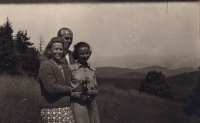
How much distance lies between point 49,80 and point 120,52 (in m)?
3.34

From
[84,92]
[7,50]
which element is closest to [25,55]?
[7,50]

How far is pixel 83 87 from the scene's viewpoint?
10.1ft

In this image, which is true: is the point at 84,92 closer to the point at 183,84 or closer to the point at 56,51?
the point at 56,51

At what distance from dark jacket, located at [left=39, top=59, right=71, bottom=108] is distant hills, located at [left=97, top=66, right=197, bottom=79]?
3.03 metres

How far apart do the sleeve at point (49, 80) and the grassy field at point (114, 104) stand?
2.60 metres

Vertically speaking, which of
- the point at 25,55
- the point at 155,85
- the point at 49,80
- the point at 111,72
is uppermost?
the point at 25,55

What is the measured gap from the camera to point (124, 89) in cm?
609

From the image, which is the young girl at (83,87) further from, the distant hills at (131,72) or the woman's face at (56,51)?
the distant hills at (131,72)

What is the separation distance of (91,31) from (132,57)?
1.18 m

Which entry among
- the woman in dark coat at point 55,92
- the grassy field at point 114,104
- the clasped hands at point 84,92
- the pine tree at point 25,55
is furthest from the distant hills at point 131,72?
the woman in dark coat at point 55,92

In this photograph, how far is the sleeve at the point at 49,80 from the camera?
278 centimetres

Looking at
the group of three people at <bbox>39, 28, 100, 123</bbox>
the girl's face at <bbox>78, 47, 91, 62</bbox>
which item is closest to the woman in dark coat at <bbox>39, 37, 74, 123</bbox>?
the group of three people at <bbox>39, 28, 100, 123</bbox>

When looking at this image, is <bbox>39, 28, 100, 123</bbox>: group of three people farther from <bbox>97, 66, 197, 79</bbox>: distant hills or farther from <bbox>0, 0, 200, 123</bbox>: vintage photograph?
<bbox>97, 66, 197, 79</bbox>: distant hills

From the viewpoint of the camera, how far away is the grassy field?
520cm
